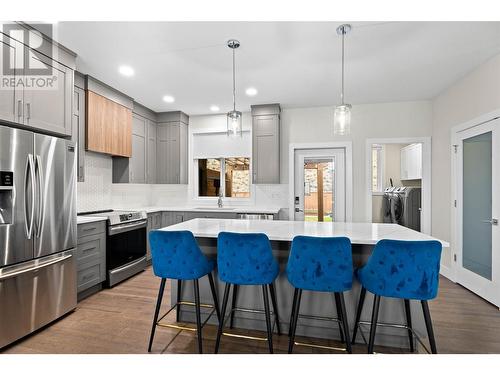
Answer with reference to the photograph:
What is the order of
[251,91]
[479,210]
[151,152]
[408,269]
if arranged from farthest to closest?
[151,152] → [251,91] → [479,210] → [408,269]

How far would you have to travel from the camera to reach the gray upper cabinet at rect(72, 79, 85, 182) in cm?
327

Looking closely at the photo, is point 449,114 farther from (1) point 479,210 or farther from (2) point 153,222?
(2) point 153,222

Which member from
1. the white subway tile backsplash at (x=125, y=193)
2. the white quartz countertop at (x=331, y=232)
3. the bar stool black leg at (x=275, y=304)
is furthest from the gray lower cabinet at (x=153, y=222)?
the bar stool black leg at (x=275, y=304)

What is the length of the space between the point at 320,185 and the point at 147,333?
11.4 feet

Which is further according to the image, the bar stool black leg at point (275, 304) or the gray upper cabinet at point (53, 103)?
the gray upper cabinet at point (53, 103)

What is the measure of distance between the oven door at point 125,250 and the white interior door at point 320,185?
2.58m

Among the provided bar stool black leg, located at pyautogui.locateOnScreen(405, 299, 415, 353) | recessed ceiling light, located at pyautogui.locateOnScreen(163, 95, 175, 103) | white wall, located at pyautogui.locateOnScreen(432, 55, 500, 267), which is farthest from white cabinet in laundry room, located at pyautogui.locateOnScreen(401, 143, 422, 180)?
recessed ceiling light, located at pyautogui.locateOnScreen(163, 95, 175, 103)

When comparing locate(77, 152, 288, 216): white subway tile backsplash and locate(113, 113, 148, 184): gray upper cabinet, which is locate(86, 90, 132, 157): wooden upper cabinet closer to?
locate(113, 113, 148, 184): gray upper cabinet

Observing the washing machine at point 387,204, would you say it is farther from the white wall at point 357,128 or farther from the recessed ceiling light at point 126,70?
the recessed ceiling light at point 126,70

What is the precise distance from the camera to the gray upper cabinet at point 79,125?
327 centimetres

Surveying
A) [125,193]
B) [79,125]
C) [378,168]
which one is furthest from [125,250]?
[378,168]

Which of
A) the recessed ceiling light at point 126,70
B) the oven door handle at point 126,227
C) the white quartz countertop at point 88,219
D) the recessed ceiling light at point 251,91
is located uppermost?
the recessed ceiling light at point 251,91

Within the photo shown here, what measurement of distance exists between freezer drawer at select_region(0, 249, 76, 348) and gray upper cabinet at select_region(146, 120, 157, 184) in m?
2.37

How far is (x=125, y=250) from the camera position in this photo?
363 cm
